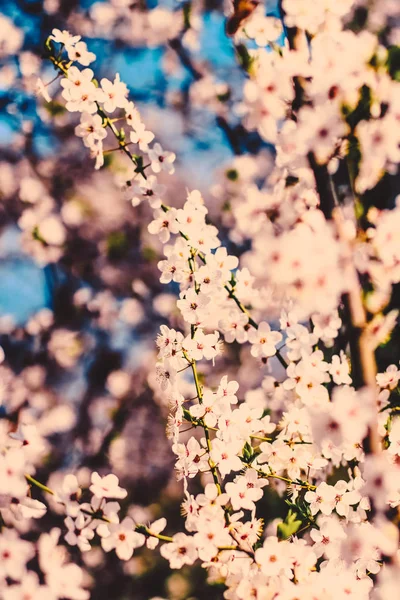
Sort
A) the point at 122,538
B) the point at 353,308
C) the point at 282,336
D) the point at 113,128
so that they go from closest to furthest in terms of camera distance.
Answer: the point at 353,308 < the point at 122,538 < the point at 113,128 < the point at 282,336

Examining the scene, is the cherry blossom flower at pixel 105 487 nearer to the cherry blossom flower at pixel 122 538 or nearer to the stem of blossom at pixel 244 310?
the cherry blossom flower at pixel 122 538

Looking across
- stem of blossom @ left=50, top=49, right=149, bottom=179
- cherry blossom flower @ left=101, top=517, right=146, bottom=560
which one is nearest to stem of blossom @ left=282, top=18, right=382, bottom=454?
stem of blossom @ left=50, top=49, right=149, bottom=179

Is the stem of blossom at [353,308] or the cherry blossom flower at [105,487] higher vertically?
the stem of blossom at [353,308]

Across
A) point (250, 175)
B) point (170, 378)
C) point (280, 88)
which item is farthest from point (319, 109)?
point (250, 175)

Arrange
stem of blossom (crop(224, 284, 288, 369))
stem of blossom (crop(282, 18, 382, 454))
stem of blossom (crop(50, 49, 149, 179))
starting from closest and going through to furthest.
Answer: stem of blossom (crop(282, 18, 382, 454)), stem of blossom (crop(50, 49, 149, 179)), stem of blossom (crop(224, 284, 288, 369))

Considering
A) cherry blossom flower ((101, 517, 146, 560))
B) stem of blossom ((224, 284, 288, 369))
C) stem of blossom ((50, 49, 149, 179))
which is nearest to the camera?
cherry blossom flower ((101, 517, 146, 560))

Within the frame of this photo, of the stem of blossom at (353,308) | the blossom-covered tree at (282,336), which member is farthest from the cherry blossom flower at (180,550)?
the stem of blossom at (353,308)

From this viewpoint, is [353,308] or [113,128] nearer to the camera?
[353,308]

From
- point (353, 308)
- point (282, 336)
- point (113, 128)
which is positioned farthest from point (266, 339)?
point (113, 128)

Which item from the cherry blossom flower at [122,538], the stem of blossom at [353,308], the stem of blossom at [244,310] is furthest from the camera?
the stem of blossom at [244,310]

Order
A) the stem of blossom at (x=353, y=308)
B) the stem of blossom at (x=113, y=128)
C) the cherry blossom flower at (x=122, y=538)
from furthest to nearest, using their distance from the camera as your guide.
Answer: the stem of blossom at (x=113, y=128)
the cherry blossom flower at (x=122, y=538)
the stem of blossom at (x=353, y=308)

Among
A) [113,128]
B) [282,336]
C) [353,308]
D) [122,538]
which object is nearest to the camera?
[353,308]

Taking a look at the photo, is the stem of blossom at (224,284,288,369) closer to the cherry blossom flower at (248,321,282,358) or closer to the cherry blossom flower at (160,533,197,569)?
the cherry blossom flower at (248,321,282,358)

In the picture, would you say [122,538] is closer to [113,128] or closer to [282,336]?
[282,336]
